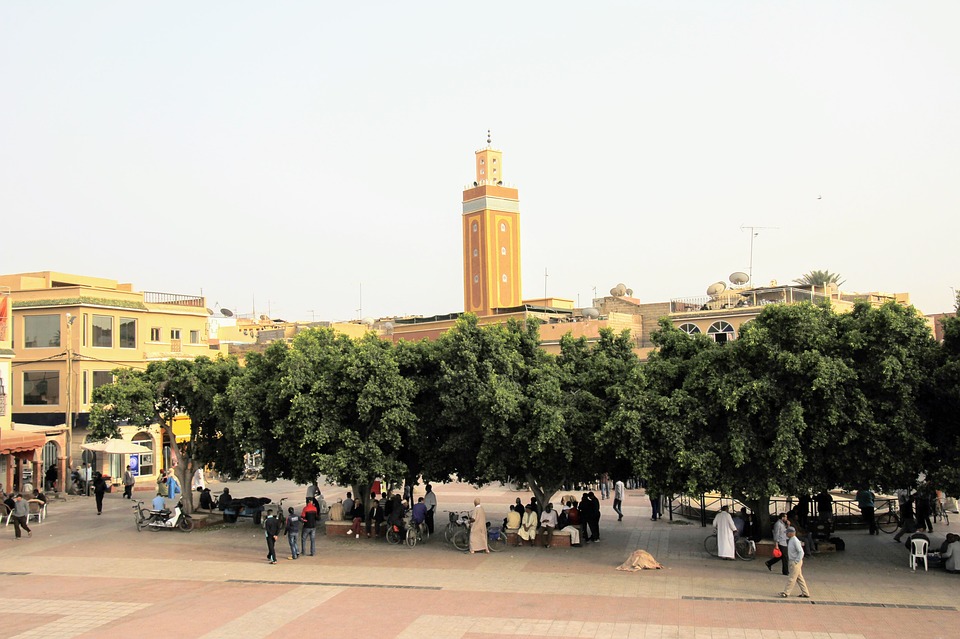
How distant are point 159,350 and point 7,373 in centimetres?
1183

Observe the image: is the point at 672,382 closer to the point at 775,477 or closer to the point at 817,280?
the point at 775,477

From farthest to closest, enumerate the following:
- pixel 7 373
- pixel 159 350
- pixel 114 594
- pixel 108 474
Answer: pixel 159 350 < pixel 108 474 < pixel 7 373 < pixel 114 594

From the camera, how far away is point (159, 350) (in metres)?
44.0

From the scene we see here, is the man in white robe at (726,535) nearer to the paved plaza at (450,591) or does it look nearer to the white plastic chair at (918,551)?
the paved plaza at (450,591)

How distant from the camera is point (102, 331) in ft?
136

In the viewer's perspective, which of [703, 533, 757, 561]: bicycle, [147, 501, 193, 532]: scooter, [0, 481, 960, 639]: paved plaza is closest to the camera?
[0, 481, 960, 639]: paved plaza

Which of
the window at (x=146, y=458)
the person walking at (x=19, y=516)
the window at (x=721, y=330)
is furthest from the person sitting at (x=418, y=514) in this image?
the window at (x=721, y=330)

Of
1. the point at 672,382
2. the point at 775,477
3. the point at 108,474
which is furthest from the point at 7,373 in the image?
the point at 775,477

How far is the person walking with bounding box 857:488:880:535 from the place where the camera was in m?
24.1

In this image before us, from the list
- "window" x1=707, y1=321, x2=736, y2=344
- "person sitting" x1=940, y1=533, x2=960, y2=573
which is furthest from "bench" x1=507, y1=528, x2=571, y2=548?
"window" x1=707, y1=321, x2=736, y2=344

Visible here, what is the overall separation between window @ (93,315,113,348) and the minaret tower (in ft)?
148

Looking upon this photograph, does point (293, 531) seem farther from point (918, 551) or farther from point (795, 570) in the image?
point (918, 551)

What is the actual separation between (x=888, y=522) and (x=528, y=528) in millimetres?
10136

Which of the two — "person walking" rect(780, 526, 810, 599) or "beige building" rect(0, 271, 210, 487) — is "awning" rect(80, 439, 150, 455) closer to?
"beige building" rect(0, 271, 210, 487)
